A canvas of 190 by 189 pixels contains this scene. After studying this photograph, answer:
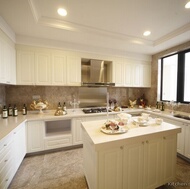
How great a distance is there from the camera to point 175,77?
2.86 m

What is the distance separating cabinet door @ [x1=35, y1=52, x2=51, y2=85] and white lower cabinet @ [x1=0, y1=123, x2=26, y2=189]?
1.09m

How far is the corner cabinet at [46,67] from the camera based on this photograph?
2.25 metres

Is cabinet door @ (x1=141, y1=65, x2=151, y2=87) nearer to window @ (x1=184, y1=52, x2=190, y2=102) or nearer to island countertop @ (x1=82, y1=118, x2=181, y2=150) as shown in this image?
window @ (x1=184, y1=52, x2=190, y2=102)

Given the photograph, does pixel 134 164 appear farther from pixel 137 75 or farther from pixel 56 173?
pixel 137 75

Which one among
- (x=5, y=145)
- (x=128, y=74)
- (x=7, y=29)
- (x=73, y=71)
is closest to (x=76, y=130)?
(x=5, y=145)

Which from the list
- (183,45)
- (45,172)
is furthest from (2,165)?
(183,45)

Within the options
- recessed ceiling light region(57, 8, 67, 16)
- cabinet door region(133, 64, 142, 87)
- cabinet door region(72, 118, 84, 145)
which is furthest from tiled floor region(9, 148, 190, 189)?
recessed ceiling light region(57, 8, 67, 16)

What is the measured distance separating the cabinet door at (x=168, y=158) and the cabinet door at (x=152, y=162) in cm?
7

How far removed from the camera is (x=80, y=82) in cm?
269

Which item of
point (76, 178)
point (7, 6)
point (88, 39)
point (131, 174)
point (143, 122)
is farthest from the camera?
point (88, 39)

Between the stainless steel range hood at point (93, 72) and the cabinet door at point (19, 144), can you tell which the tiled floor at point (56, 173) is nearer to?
the cabinet door at point (19, 144)

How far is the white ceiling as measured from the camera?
58.5 inches

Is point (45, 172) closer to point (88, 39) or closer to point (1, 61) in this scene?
point (1, 61)

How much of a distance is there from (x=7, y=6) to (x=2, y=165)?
2.06 meters
